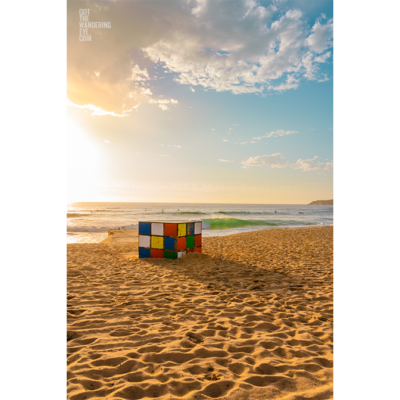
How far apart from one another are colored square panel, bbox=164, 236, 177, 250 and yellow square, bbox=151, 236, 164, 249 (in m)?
0.15

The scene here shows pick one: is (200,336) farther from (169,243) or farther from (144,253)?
(144,253)

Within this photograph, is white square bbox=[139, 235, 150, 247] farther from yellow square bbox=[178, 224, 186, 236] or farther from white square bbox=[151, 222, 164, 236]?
yellow square bbox=[178, 224, 186, 236]

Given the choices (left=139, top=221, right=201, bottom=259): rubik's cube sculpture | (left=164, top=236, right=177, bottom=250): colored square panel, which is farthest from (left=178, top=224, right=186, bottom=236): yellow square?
(left=164, top=236, right=177, bottom=250): colored square panel

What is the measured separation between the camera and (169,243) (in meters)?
7.81

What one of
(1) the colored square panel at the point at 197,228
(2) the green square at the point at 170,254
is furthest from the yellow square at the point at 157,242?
(1) the colored square panel at the point at 197,228

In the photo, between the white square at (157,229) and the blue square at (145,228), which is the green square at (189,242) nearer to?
the white square at (157,229)

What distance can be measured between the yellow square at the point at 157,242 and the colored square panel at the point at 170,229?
0.95 feet

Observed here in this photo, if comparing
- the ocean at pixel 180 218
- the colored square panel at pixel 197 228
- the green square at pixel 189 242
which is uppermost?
the colored square panel at pixel 197 228

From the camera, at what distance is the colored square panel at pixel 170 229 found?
769 centimetres

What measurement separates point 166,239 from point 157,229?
477 mm
